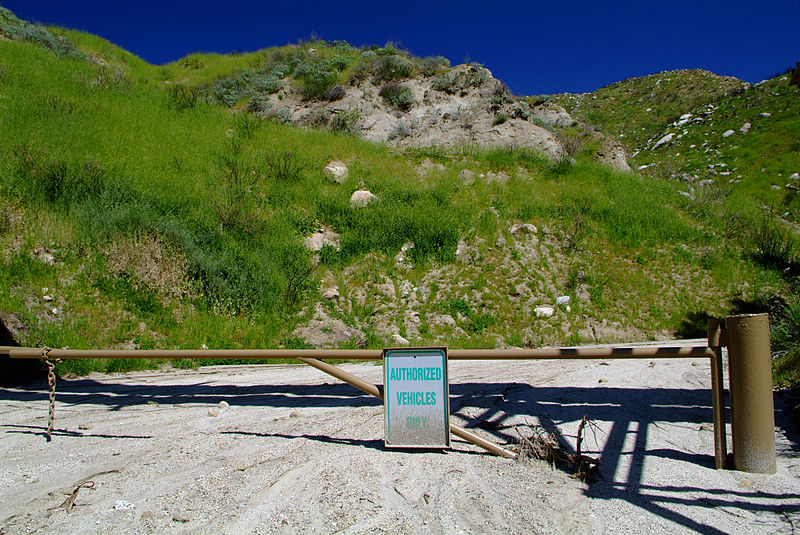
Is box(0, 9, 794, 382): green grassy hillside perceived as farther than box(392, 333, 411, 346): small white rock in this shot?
No

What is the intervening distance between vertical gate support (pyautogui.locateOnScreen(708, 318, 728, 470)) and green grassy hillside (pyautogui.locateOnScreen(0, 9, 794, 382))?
7.45 metres

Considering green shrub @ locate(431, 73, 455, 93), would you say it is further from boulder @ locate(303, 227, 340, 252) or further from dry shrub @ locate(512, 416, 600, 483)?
dry shrub @ locate(512, 416, 600, 483)

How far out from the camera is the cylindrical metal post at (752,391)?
3.39 m

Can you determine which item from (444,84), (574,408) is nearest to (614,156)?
(444,84)

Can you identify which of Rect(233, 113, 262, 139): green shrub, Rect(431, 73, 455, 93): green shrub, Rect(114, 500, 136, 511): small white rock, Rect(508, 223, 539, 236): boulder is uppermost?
Rect(431, 73, 455, 93): green shrub

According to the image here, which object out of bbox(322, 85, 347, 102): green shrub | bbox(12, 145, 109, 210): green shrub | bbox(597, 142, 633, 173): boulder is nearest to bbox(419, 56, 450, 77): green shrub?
bbox(322, 85, 347, 102): green shrub

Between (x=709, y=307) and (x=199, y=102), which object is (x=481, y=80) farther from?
(x=709, y=307)

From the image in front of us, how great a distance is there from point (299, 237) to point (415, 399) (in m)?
10.3

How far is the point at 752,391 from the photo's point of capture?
3.40 meters

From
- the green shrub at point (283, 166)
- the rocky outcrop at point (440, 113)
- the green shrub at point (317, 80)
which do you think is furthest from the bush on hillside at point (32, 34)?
the green shrub at point (283, 166)

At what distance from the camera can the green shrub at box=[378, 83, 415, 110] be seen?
23.9 meters

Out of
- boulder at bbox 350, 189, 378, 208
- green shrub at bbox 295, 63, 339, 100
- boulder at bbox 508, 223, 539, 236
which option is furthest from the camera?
green shrub at bbox 295, 63, 339, 100

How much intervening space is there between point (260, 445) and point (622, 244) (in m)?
13.4

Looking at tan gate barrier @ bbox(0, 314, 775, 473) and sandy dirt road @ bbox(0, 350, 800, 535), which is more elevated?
tan gate barrier @ bbox(0, 314, 775, 473)
